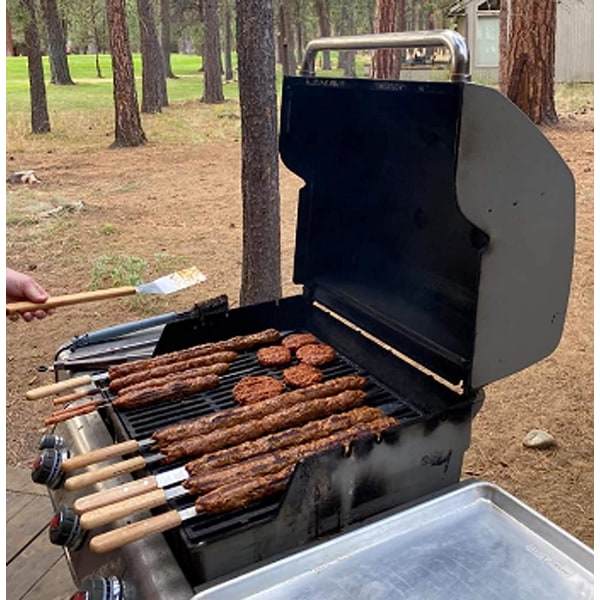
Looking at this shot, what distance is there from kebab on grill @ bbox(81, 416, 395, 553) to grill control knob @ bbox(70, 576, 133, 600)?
0.28 feet

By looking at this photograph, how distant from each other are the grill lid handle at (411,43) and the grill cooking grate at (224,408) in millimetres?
880

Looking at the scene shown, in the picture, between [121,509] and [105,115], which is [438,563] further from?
[105,115]

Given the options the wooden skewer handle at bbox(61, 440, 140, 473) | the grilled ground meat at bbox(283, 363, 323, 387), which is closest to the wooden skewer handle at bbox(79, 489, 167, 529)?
the wooden skewer handle at bbox(61, 440, 140, 473)

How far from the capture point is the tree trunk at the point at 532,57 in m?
11.5

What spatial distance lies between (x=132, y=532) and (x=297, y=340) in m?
1.23

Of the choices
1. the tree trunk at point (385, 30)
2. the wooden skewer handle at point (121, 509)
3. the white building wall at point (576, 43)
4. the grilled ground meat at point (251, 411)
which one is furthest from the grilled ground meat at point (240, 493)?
the white building wall at point (576, 43)

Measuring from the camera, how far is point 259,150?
173 inches

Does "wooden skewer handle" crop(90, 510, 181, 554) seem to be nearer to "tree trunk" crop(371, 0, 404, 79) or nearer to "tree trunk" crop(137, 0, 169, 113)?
"tree trunk" crop(371, 0, 404, 79)

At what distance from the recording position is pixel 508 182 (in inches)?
64.9

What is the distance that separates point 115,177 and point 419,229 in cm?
1025

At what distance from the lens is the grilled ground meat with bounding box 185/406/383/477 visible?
185 centimetres

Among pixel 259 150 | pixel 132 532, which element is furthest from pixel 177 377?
pixel 259 150

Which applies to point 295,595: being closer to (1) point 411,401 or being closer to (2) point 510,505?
(2) point 510,505

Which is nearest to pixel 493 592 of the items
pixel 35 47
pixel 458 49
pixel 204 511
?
pixel 204 511
